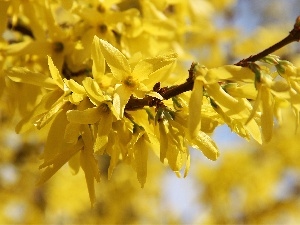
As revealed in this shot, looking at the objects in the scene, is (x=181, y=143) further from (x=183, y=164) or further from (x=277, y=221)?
(x=277, y=221)

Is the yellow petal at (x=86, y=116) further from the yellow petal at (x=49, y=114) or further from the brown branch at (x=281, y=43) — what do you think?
the brown branch at (x=281, y=43)

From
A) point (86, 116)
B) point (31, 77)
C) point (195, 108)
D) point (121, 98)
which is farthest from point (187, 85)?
point (31, 77)

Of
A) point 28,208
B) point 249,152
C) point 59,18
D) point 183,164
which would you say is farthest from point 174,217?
point 183,164

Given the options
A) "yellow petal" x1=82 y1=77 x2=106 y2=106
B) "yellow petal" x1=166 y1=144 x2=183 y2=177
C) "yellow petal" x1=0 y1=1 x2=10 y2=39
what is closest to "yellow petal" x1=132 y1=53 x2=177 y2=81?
"yellow petal" x1=82 y1=77 x2=106 y2=106

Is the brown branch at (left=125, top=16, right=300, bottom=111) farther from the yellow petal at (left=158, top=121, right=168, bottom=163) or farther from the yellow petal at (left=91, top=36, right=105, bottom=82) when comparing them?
the yellow petal at (left=91, top=36, right=105, bottom=82)

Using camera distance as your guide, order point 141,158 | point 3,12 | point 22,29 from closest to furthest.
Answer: point 141,158, point 3,12, point 22,29

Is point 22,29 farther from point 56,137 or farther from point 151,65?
point 151,65
